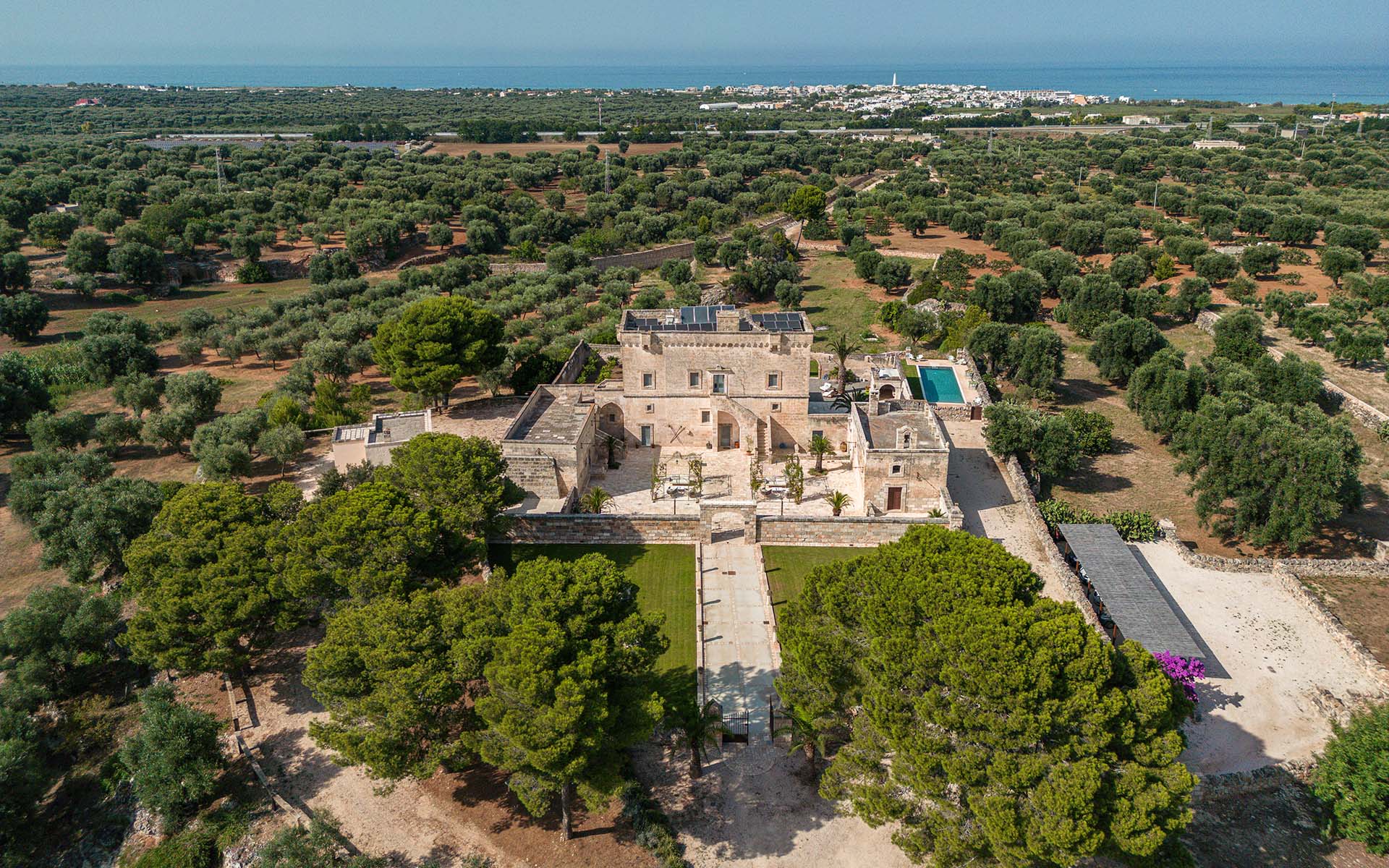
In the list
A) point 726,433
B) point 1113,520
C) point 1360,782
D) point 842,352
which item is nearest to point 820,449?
point 726,433

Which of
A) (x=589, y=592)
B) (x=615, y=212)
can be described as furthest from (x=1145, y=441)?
(x=615, y=212)

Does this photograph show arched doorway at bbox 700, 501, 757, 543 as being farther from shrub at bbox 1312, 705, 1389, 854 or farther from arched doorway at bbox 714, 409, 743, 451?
shrub at bbox 1312, 705, 1389, 854

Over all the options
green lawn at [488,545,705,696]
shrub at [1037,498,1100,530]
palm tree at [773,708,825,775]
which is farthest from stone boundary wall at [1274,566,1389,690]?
green lawn at [488,545,705,696]

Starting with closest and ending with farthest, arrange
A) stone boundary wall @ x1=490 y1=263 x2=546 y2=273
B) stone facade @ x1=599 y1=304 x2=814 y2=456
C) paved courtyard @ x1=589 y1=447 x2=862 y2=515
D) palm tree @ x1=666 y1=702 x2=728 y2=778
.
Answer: palm tree @ x1=666 y1=702 x2=728 y2=778 → paved courtyard @ x1=589 y1=447 x2=862 y2=515 → stone facade @ x1=599 y1=304 x2=814 y2=456 → stone boundary wall @ x1=490 y1=263 x2=546 y2=273

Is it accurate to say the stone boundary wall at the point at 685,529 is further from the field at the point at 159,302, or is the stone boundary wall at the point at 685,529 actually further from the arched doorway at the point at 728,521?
the field at the point at 159,302

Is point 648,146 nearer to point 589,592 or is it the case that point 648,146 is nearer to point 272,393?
point 272,393

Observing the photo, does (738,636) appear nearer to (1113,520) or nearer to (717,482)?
(717,482)

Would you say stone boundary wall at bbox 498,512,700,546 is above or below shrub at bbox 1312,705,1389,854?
above
